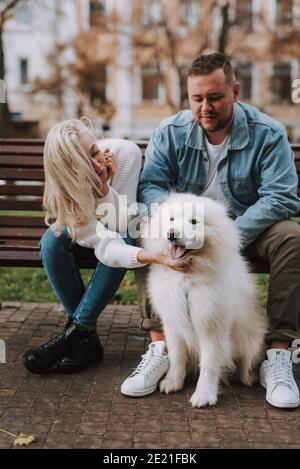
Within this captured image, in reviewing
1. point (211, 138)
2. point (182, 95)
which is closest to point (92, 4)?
point (182, 95)

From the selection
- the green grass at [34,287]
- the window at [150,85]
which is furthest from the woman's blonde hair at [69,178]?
the window at [150,85]

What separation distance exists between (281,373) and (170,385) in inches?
23.6

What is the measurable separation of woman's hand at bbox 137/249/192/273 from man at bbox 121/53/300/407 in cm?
39

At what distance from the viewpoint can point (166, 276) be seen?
310 centimetres

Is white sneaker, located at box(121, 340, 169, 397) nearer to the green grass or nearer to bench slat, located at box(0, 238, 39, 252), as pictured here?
bench slat, located at box(0, 238, 39, 252)

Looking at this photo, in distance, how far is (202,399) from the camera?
3023mm

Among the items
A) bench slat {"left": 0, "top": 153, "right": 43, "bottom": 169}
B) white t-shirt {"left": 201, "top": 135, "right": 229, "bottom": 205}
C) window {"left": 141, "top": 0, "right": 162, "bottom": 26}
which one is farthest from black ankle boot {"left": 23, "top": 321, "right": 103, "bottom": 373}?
window {"left": 141, "top": 0, "right": 162, "bottom": 26}

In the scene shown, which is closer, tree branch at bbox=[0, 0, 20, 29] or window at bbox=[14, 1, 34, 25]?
tree branch at bbox=[0, 0, 20, 29]

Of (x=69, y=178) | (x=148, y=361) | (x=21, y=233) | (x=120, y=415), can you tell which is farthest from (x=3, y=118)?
(x=120, y=415)

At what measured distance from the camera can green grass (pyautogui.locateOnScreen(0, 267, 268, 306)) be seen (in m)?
5.11

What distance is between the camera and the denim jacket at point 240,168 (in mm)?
3328

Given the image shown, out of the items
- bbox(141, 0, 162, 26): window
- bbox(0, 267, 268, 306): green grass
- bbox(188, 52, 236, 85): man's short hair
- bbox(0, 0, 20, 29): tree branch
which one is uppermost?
bbox(141, 0, 162, 26): window

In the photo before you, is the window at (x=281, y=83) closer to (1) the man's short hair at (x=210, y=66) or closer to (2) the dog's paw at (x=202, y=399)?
(1) the man's short hair at (x=210, y=66)

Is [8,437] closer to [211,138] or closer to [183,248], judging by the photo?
[183,248]
